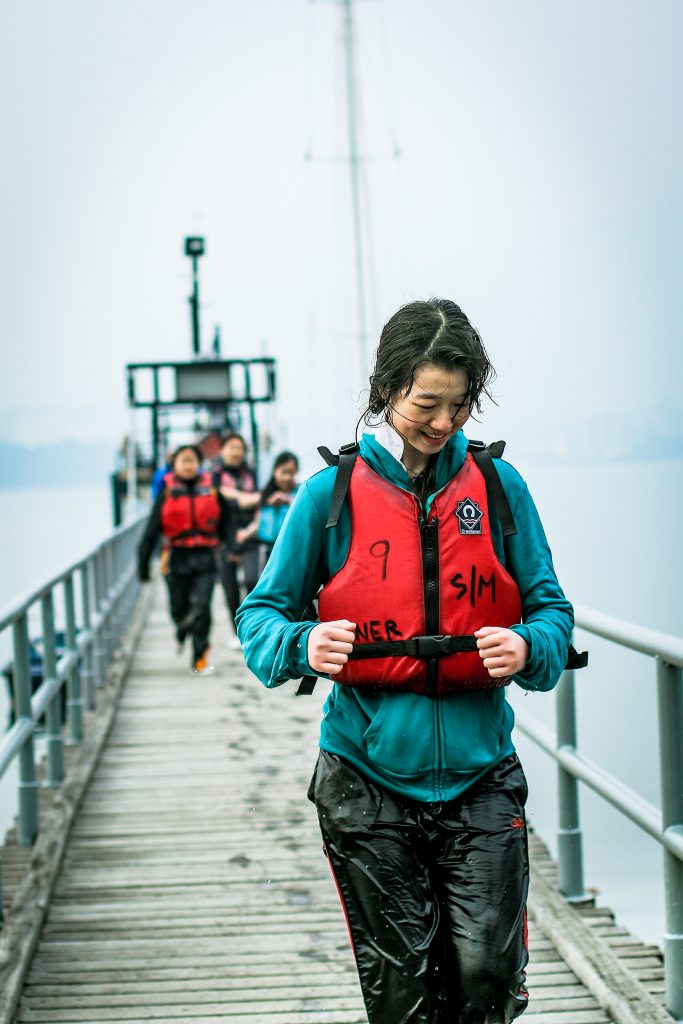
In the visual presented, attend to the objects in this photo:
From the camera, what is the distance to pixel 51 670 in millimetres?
5973

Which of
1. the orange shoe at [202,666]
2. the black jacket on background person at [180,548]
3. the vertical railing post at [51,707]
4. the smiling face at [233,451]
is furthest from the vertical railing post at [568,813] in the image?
the orange shoe at [202,666]

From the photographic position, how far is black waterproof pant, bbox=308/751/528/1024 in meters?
2.31

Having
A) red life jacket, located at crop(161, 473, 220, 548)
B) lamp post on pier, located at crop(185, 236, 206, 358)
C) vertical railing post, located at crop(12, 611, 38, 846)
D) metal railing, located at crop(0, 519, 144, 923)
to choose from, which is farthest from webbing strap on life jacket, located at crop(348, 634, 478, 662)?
lamp post on pier, located at crop(185, 236, 206, 358)

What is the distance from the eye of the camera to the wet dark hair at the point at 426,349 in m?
2.27

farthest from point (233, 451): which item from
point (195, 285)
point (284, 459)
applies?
point (195, 285)

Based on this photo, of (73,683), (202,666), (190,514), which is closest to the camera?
(73,683)

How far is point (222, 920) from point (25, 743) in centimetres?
103

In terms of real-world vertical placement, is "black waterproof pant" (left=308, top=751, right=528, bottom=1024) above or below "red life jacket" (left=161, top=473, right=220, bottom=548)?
below

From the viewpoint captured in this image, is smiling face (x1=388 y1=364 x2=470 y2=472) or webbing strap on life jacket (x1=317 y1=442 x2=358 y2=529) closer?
smiling face (x1=388 y1=364 x2=470 y2=472)

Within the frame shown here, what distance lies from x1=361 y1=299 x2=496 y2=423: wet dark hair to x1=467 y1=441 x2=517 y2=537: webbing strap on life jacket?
12 cm

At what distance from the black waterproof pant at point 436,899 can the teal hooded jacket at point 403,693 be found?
54 mm

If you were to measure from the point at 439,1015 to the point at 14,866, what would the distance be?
3.06 m

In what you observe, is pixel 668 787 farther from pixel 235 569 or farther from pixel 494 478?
pixel 235 569

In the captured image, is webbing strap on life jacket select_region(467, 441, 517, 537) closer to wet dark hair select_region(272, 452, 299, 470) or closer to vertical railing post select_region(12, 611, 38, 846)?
vertical railing post select_region(12, 611, 38, 846)
